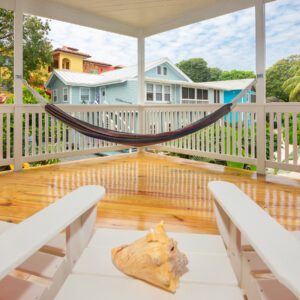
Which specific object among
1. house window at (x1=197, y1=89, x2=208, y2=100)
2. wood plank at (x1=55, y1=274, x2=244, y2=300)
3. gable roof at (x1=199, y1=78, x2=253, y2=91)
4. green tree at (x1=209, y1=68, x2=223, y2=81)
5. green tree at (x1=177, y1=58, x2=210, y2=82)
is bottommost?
wood plank at (x1=55, y1=274, x2=244, y2=300)

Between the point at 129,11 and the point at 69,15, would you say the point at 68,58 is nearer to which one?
the point at 69,15

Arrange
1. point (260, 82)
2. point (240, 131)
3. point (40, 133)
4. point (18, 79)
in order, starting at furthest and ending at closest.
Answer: point (40, 133), point (240, 131), point (18, 79), point (260, 82)

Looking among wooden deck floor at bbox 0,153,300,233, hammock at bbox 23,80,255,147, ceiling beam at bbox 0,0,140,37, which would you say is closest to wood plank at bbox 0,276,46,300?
wooden deck floor at bbox 0,153,300,233

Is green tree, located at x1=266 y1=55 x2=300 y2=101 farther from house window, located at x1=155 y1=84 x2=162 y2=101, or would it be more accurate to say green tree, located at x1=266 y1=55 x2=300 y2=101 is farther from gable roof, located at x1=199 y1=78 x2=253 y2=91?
house window, located at x1=155 y1=84 x2=162 y2=101

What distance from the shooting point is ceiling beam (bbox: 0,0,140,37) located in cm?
308

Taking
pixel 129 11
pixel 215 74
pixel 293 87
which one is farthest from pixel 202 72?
pixel 293 87

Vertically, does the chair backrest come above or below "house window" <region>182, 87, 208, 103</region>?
below

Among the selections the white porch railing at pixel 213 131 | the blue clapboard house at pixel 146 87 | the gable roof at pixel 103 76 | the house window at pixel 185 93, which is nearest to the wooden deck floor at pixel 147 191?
the white porch railing at pixel 213 131

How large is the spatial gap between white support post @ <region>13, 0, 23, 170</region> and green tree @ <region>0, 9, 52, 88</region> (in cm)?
14

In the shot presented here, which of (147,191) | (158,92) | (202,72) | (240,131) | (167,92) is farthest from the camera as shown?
(158,92)

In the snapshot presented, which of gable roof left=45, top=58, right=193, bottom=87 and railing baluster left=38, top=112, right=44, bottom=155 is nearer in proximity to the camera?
railing baluster left=38, top=112, right=44, bottom=155

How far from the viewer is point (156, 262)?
57 centimetres

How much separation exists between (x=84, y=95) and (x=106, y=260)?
344 cm

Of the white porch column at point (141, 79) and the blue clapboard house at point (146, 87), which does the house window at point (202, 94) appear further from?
the white porch column at point (141, 79)
